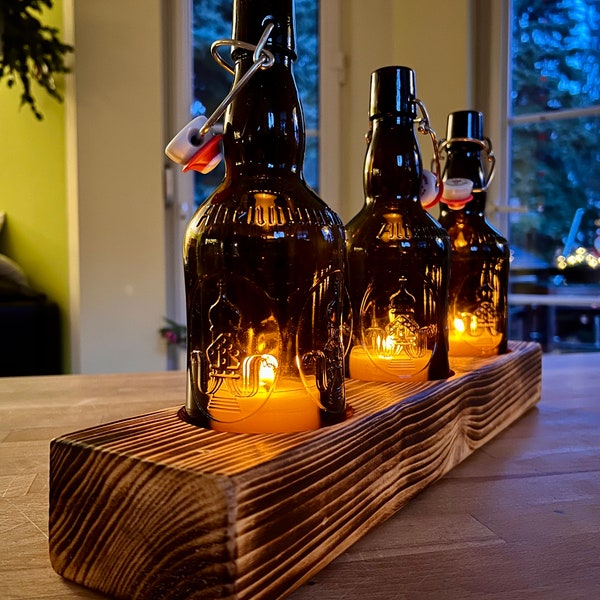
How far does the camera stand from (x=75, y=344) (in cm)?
232

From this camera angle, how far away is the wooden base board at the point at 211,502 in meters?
0.30

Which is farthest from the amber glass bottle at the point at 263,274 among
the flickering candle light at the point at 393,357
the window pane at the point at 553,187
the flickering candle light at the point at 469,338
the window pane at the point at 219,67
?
the window pane at the point at 553,187

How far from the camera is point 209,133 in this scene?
1.37 ft

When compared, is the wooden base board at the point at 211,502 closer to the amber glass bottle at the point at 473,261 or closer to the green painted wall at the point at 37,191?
the amber glass bottle at the point at 473,261

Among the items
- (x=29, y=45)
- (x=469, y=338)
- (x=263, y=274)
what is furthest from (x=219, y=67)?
(x=263, y=274)

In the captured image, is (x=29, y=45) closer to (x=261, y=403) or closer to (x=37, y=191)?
(x=37, y=191)

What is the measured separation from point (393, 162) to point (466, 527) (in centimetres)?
31

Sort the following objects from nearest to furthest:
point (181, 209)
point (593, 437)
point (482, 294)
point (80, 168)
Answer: point (593, 437)
point (482, 294)
point (80, 168)
point (181, 209)

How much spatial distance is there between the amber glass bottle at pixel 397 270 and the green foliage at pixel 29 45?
1943 millimetres

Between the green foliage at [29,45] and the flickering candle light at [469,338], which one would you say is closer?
the flickering candle light at [469,338]

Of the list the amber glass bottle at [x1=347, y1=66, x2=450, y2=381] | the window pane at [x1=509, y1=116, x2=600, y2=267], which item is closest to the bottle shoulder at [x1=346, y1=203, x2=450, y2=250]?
the amber glass bottle at [x1=347, y1=66, x2=450, y2=381]

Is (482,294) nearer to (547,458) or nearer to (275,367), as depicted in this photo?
(547,458)

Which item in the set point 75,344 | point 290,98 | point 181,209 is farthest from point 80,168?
point 290,98

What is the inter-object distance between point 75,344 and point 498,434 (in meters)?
1.97
